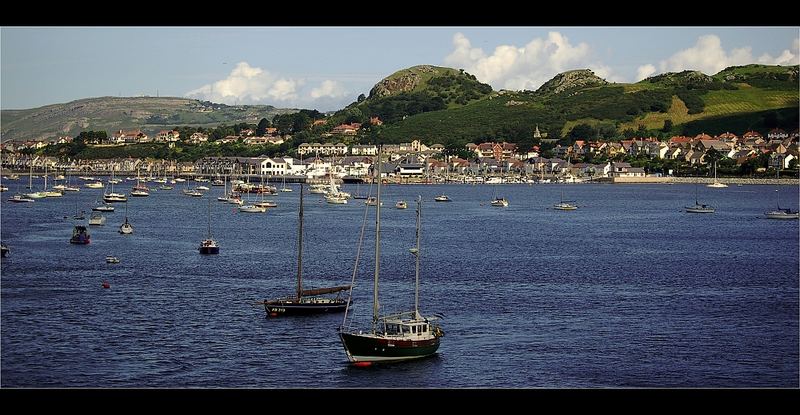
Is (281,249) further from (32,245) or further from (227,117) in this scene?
(227,117)

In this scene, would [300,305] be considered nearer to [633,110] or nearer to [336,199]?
[336,199]

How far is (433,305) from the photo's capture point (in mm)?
12758

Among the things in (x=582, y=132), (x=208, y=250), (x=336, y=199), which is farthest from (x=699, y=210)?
(x=582, y=132)

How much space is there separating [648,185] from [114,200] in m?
32.7

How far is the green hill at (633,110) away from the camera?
72.8 m

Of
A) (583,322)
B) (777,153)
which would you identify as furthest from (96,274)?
(777,153)

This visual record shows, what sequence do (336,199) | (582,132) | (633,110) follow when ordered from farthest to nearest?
(633,110) → (582,132) → (336,199)

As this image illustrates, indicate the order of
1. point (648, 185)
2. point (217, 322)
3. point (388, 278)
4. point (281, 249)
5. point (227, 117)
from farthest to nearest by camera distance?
point (227, 117)
point (648, 185)
point (281, 249)
point (388, 278)
point (217, 322)

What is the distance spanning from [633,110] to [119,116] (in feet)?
187

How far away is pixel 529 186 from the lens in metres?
58.3

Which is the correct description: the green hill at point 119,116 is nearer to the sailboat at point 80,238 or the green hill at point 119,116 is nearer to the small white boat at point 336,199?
the small white boat at point 336,199

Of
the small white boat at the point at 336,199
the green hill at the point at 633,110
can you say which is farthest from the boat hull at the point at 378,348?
the green hill at the point at 633,110

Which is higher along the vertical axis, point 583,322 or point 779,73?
point 779,73
